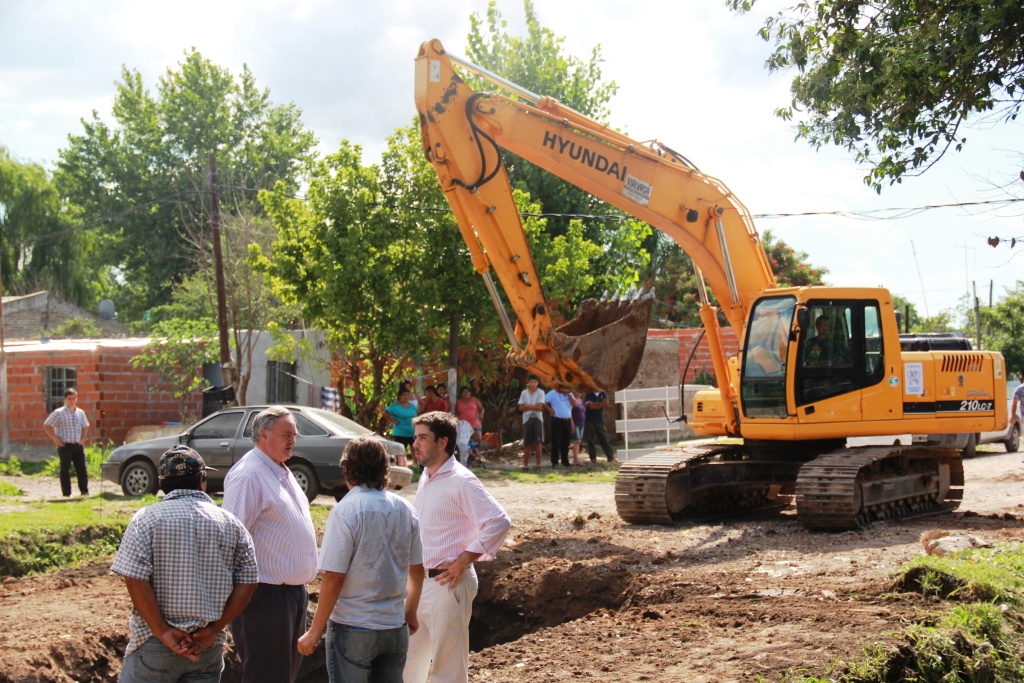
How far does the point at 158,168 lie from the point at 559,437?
1384 inches

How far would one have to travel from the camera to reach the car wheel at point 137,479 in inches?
623

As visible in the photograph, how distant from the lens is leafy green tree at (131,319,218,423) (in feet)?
82.2

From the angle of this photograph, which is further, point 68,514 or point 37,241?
point 37,241

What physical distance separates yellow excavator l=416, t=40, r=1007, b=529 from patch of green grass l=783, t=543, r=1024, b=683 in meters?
3.65

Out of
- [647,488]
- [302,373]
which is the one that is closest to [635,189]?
[647,488]

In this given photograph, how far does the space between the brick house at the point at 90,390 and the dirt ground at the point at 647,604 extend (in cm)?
1532


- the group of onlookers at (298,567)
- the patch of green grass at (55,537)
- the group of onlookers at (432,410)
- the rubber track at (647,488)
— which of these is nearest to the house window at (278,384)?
the group of onlookers at (432,410)

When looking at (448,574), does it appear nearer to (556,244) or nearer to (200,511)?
(200,511)

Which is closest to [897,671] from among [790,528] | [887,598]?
[887,598]

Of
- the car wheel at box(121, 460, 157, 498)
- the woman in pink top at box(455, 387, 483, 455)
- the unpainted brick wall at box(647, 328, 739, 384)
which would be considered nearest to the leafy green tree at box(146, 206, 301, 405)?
the woman in pink top at box(455, 387, 483, 455)

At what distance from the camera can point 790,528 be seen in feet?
39.0

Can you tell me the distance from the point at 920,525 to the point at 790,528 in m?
1.51

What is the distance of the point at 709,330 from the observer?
1251 cm

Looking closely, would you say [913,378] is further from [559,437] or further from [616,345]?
[559,437]
